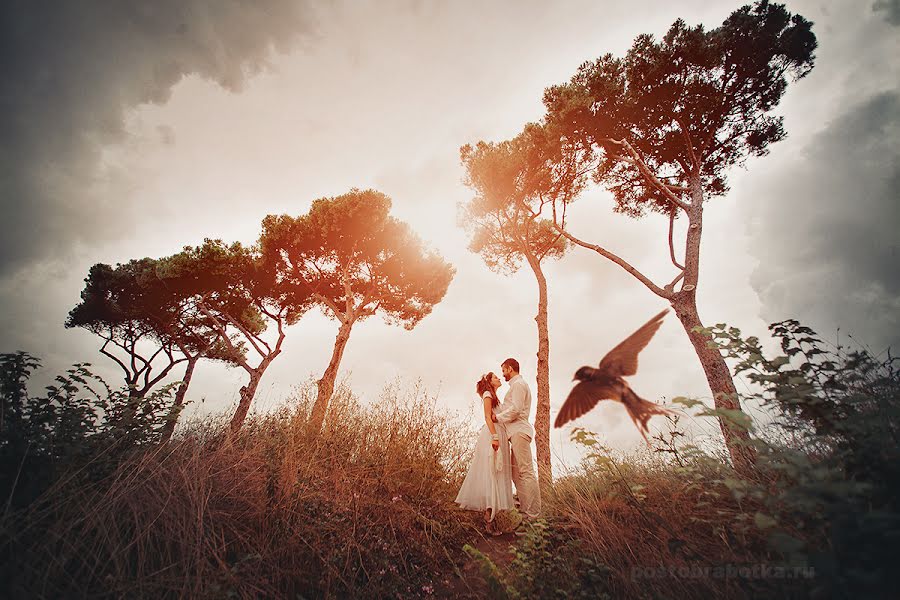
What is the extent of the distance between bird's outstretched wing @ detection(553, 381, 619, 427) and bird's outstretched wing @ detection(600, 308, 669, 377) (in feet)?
0.91

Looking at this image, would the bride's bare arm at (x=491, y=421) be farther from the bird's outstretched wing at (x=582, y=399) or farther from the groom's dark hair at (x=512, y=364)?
the bird's outstretched wing at (x=582, y=399)

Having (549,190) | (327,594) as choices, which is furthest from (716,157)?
(327,594)

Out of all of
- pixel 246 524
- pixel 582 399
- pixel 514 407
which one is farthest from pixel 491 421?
pixel 246 524

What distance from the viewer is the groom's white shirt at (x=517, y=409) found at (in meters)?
4.39

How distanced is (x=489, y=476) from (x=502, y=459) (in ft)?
1.12

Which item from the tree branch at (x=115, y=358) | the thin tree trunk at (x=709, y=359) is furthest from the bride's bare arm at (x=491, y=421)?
the tree branch at (x=115, y=358)

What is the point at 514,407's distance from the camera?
4438mm

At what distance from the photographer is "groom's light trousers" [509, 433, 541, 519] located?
3.92 meters

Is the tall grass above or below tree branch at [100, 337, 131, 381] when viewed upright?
below

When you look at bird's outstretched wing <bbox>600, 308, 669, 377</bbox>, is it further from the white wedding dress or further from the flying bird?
the white wedding dress

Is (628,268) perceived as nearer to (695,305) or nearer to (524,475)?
(695,305)

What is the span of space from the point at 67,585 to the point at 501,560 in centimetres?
307

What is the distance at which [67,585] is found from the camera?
1.61 meters

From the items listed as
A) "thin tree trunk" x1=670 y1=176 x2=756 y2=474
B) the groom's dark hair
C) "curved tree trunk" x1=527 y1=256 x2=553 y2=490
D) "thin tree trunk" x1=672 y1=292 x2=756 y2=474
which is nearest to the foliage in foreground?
"thin tree trunk" x1=672 y1=292 x2=756 y2=474
